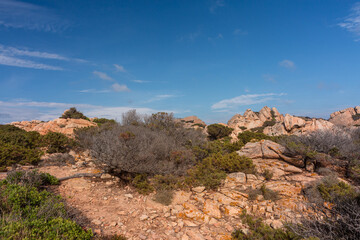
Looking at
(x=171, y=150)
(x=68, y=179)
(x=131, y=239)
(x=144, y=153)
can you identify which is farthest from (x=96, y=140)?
(x=131, y=239)

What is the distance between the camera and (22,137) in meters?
9.88

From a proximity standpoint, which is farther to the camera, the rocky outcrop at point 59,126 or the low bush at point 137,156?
the rocky outcrop at point 59,126

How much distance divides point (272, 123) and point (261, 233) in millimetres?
24703

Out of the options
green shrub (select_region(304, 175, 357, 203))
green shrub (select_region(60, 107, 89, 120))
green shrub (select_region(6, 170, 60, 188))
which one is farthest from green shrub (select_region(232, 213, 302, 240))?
green shrub (select_region(60, 107, 89, 120))

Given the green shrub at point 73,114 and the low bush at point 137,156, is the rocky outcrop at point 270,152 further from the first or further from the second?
the green shrub at point 73,114

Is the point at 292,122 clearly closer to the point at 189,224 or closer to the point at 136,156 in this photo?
the point at 136,156

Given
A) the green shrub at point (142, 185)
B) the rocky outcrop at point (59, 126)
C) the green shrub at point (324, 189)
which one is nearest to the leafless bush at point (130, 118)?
the rocky outcrop at point (59, 126)

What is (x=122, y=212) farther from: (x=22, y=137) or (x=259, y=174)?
(x=22, y=137)

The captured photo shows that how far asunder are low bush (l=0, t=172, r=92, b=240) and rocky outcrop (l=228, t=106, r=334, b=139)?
14590 mm

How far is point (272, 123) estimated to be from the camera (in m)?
25.4

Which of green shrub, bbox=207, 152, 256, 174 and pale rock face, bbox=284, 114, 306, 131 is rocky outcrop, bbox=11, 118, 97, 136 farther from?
pale rock face, bbox=284, 114, 306, 131

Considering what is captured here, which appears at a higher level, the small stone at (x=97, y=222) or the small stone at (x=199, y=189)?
the small stone at (x=199, y=189)

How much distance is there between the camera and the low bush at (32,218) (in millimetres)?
2674

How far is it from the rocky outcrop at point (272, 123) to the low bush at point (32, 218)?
14.6 metres
